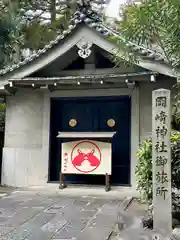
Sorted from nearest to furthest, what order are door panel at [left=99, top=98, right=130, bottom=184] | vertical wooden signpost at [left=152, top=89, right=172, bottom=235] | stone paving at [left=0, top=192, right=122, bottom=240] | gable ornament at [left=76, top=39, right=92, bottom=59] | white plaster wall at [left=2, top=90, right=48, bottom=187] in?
1. vertical wooden signpost at [left=152, top=89, right=172, bottom=235]
2. stone paving at [left=0, top=192, right=122, bottom=240]
3. gable ornament at [left=76, top=39, right=92, bottom=59]
4. door panel at [left=99, top=98, right=130, bottom=184]
5. white plaster wall at [left=2, top=90, right=48, bottom=187]

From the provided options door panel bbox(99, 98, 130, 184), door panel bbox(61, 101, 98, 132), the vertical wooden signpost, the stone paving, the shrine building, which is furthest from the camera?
door panel bbox(61, 101, 98, 132)

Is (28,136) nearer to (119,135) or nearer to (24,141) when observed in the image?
(24,141)

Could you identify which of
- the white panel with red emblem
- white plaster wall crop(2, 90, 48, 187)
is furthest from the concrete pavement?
white plaster wall crop(2, 90, 48, 187)

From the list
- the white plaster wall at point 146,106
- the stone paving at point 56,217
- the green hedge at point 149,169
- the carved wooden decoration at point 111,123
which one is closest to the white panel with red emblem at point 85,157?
the carved wooden decoration at point 111,123

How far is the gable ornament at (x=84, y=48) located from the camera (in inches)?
391

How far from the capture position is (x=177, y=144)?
665 centimetres

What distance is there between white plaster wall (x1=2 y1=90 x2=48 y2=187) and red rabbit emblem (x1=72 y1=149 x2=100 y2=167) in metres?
1.15

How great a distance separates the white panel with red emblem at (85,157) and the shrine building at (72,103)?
61 centimetres

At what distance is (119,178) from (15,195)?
3292 millimetres

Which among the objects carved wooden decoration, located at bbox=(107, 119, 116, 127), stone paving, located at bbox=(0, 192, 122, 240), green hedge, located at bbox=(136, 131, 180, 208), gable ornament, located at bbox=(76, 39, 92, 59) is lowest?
stone paving, located at bbox=(0, 192, 122, 240)

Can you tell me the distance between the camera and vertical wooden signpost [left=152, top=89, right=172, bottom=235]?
17.7ft

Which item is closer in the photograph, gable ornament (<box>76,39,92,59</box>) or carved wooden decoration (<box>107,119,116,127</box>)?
gable ornament (<box>76,39,92,59</box>)

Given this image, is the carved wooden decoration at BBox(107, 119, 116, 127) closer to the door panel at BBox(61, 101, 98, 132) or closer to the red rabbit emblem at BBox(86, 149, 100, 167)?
the door panel at BBox(61, 101, 98, 132)

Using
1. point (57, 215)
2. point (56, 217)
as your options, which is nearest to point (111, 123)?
point (57, 215)
